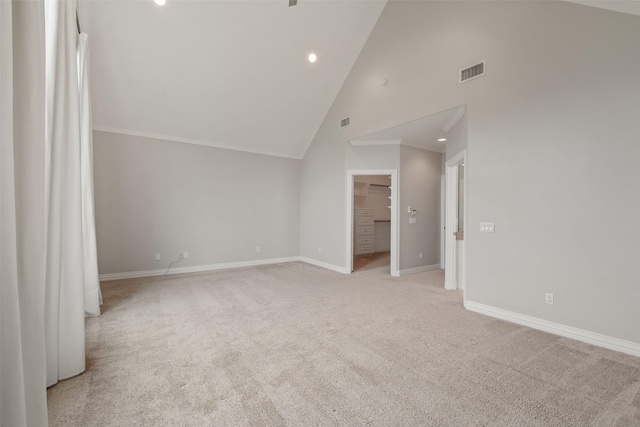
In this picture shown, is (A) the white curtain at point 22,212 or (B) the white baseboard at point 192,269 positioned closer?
(A) the white curtain at point 22,212

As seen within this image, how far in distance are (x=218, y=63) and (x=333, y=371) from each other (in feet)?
15.6

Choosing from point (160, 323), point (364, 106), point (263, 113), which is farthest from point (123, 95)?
point (364, 106)

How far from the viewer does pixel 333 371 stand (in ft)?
6.57

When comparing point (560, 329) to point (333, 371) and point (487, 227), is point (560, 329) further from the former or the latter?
point (333, 371)

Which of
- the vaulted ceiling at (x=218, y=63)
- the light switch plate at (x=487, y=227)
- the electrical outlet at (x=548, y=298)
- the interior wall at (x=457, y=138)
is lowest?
the electrical outlet at (x=548, y=298)

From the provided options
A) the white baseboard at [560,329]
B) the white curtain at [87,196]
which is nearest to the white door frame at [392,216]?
the white baseboard at [560,329]

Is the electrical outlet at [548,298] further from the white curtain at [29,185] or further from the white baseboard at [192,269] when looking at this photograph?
the white baseboard at [192,269]

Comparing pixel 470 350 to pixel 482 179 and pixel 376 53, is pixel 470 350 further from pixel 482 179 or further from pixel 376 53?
pixel 376 53

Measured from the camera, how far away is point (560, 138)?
2.70 metres

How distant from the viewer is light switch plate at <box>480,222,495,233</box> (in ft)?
10.4

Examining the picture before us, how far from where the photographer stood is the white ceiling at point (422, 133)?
3.91 meters

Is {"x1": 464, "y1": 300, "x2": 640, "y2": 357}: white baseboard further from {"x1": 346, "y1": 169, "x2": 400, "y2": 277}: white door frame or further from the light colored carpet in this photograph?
{"x1": 346, "y1": 169, "x2": 400, "y2": 277}: white door frame

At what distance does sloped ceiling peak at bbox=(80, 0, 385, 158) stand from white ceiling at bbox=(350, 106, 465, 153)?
1.58 meters

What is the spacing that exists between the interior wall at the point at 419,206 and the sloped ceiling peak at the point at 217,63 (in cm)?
237
